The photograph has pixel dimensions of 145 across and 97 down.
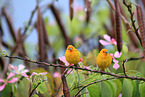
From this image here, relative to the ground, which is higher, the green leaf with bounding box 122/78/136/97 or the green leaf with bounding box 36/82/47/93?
the green leaf with bounding box 36/82/47/93

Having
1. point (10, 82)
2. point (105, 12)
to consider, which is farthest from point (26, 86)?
point (105, 12)

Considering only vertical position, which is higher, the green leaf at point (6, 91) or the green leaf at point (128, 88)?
the green leaf at point (6, 91)

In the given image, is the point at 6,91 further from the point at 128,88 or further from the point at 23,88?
the point at 128,88

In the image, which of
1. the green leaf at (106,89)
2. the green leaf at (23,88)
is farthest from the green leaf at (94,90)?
the green leaf at (23,88)

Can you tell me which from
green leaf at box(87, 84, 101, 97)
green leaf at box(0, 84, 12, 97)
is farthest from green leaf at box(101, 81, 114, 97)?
green leaf at box(0, 84, 12, 97)

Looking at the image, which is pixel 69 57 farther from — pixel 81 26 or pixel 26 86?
pixel 81 26

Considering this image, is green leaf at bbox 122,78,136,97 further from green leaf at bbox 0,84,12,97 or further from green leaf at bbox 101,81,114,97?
green leaf at bbox 0,84,12,97

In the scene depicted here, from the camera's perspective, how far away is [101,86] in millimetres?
426

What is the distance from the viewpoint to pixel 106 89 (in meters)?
0.42

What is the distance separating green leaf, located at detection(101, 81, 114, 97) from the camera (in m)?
0.42

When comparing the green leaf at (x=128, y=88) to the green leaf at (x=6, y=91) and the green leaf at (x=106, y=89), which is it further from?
the green leaf at (x=6, y=91)

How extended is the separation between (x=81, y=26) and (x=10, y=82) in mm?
1166

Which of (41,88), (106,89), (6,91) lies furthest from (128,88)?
(6,91)

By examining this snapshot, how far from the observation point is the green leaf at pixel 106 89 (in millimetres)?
418
